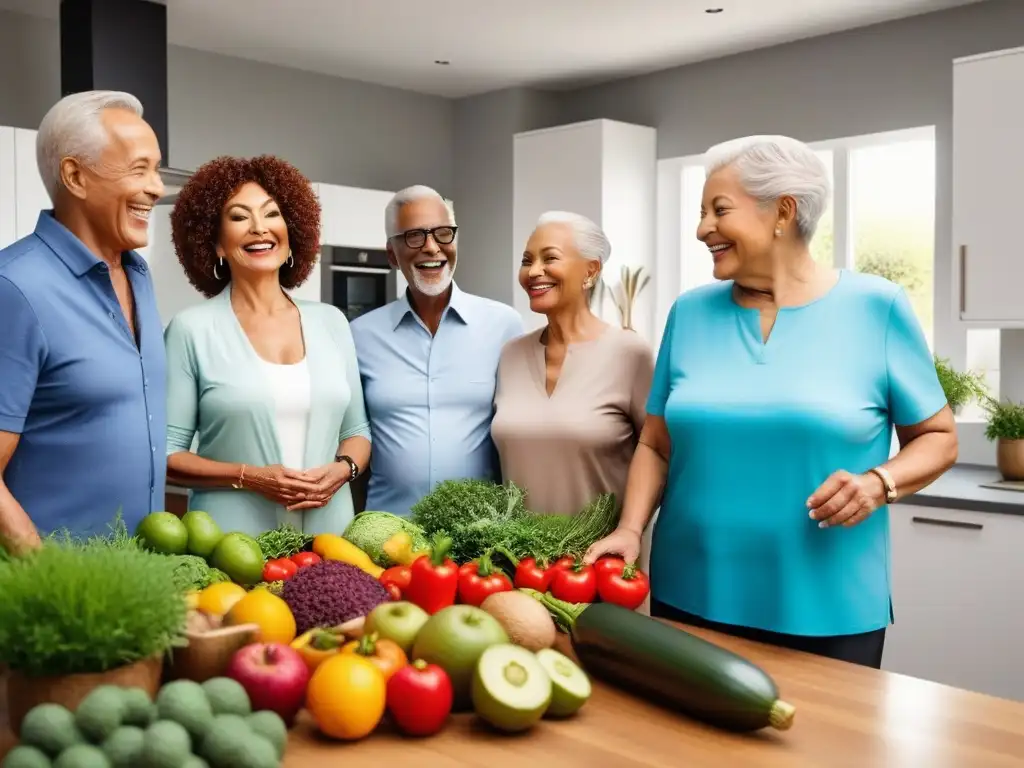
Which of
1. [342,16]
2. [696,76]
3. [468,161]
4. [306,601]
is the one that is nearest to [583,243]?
[306,601]

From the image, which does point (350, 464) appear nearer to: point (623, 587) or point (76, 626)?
point (623, 587)

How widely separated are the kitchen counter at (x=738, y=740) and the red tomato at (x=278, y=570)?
1.51ft

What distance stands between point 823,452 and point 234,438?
1221 mm

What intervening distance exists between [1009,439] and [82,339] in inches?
Answer: 123

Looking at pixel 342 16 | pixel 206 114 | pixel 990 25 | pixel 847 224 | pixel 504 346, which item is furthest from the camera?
pixel 206 114

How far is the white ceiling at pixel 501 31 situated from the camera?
4.55 meters

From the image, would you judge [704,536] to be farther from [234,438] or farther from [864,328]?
[234,438]

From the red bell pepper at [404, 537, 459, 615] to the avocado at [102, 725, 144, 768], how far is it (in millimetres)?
551

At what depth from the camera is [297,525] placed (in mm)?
2281

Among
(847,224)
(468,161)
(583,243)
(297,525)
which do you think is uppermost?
(468,161)

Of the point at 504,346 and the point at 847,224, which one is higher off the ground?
the point at 847,224

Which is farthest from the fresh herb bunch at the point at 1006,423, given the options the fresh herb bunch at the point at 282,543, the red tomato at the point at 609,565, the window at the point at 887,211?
the fresh herb bunch at the point at 282,543

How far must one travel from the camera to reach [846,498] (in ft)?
5.44

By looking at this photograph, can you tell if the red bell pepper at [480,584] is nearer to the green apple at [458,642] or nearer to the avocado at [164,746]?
the green apple at [458,642]
